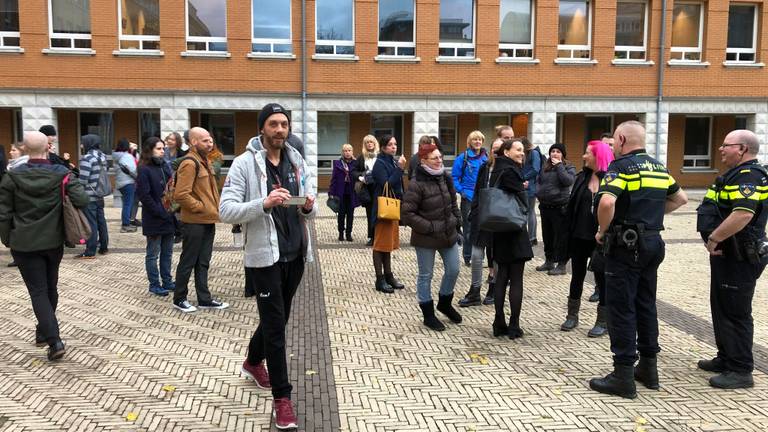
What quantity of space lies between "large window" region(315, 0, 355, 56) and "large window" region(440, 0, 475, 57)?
2.94 m

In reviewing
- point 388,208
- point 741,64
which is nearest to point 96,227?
point 388,208

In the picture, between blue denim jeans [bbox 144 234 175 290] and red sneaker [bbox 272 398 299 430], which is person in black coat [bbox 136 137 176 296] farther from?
red sneaker [bbox 272 398 299 430]

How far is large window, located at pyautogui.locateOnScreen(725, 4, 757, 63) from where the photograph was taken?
2188cm

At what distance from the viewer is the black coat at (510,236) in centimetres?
586

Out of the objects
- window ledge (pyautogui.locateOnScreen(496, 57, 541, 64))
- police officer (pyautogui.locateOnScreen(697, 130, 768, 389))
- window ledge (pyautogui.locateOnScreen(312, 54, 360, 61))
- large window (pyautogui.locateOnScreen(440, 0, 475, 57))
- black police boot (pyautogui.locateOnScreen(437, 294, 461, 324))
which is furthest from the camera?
large window (pyautogui.locateOnScreen(440, 0, 475, 57))

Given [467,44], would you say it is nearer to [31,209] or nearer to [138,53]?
[138,53]

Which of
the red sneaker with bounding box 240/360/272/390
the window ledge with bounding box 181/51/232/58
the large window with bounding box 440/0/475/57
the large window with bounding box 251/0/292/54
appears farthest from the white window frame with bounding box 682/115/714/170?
the red sneaker with bounding box 240/360/272/390

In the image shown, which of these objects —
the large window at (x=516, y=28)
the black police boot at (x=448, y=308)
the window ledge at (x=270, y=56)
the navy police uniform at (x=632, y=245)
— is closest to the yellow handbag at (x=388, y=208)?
the black police boot at (x=448, y=308)

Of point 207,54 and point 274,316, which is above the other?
point 207,54

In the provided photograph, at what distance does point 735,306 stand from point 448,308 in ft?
8.36

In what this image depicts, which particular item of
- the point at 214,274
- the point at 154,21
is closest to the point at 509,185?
the point at 214,274

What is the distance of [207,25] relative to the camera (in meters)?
19.9

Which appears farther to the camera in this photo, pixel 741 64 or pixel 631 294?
pixel 741 64

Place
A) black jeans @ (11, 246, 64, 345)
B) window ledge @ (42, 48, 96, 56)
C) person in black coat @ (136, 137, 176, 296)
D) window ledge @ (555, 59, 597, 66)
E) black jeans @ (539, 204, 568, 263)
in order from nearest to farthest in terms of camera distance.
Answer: black jeans @ (11, 246, 64, 345) < person in black coat @ (136, 137, 176, 296) < black jeans @ (539, 204, 568, 263) < window ledge @ (42, 48, 96, 56) < window ledge @ (555, 59, 597, 66)
